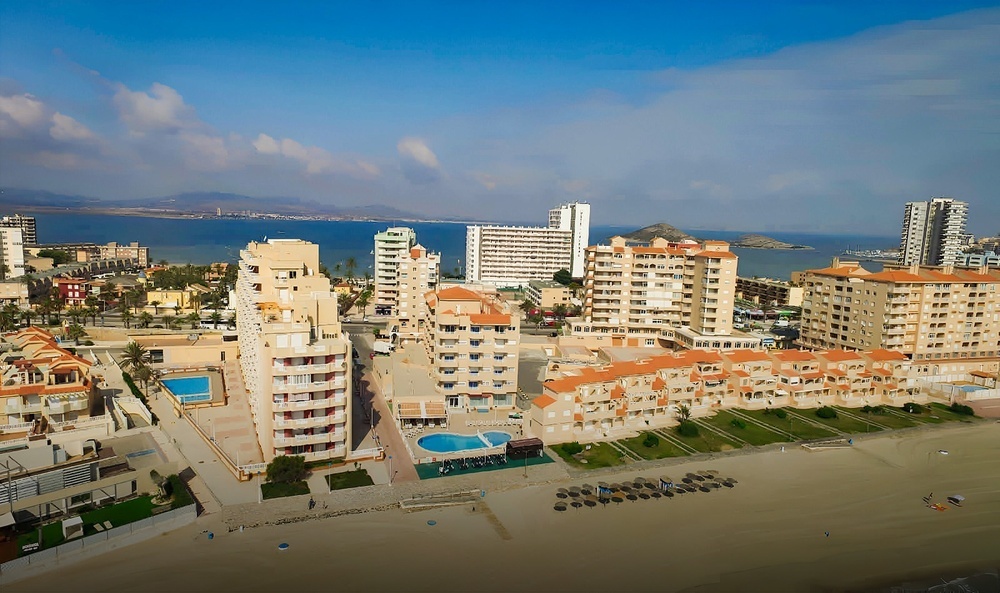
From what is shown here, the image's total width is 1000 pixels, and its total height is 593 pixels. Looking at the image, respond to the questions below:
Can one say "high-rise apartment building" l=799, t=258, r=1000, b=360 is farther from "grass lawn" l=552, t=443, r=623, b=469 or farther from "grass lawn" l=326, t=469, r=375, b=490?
"grass lawn" l=326, t=469, r=375, b=490

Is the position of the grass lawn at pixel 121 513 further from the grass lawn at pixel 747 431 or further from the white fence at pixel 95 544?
the grass lawn at pixel 747 431

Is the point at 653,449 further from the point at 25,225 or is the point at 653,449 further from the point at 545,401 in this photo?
the point at 25,225

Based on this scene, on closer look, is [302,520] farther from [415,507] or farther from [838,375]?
[838,375]

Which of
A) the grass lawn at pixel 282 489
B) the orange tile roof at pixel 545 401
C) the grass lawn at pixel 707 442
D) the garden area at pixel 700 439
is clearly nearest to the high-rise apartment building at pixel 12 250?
the grass lawn at pixel 282 489

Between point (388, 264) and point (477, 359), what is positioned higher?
point (388, 264)

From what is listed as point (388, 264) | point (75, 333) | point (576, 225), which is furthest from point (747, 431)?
point (576, 225)

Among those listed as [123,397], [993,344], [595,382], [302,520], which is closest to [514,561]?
[302,520]
